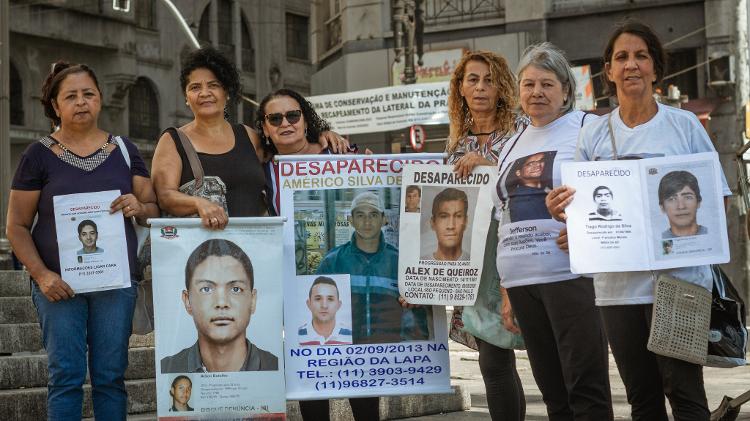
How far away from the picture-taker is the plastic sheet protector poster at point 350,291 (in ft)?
19.4

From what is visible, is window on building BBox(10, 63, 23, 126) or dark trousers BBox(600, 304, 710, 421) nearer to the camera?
dark trousers BBox(600, 304, 710, 421)

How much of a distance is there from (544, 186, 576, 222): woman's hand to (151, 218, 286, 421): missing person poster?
1.30 metres

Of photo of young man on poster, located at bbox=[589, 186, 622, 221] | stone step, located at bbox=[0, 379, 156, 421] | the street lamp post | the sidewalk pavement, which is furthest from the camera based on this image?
the street lamp post

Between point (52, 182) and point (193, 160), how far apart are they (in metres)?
0.66

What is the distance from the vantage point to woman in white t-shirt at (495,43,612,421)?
206 inches


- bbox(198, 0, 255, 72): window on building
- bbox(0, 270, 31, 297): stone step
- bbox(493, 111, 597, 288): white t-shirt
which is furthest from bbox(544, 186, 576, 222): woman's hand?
bbox(198, 0, 255, 72): window on building

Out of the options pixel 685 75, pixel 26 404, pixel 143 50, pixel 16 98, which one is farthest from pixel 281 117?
pixel 143 50

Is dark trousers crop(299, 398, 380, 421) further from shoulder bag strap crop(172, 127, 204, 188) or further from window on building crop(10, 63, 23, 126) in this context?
window on building crop(10, 63, 23, 126)

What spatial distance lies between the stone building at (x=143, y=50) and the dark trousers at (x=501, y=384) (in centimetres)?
3119

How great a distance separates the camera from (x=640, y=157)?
4.95 m

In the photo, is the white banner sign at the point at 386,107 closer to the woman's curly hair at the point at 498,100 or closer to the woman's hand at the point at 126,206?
the woman's curly hair at the point at 498,100

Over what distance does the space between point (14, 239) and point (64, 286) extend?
359mm

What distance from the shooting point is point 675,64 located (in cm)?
2308

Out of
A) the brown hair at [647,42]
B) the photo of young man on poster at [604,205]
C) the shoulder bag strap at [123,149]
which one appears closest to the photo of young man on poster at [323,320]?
the shoulder bag strap at [123,149]
